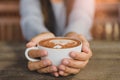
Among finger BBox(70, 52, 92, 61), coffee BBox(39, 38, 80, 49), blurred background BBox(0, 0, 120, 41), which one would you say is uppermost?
coffee BBox(39, 38, 80, 49)

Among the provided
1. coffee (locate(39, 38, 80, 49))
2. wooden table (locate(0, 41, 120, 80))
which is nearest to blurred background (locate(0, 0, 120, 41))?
wooden table (locate(0, 41, 120, 80))

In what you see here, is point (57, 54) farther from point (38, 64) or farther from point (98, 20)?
point (98, 20)

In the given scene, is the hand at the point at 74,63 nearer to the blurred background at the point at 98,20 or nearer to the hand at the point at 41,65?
the hand at the point at 41,65

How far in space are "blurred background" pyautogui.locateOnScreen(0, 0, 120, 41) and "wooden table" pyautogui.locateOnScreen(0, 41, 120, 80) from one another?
98 cm

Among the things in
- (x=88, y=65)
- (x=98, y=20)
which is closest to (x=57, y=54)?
(x=88, y=65)

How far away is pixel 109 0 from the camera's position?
76.2 inches

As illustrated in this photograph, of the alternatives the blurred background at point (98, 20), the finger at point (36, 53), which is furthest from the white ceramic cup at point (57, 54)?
the blurred background at point (98, 20)

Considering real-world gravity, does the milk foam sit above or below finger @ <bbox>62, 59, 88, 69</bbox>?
above

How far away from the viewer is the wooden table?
0.61 m

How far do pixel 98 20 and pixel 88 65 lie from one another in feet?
4.14

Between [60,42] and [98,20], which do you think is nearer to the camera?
[60,42]

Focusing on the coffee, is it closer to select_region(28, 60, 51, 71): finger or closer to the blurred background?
select_region(28, 60, 51, 71): finger

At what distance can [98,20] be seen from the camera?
1.92 meters

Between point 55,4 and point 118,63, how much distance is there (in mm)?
719
